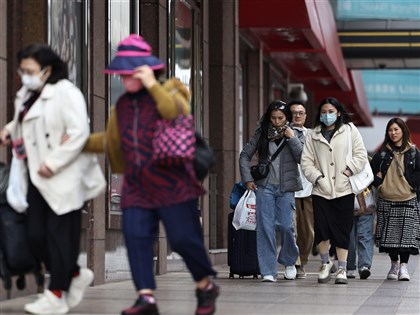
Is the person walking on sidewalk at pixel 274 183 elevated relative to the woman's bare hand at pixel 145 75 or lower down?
lower down

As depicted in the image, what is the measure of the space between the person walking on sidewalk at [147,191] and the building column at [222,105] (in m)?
11.1

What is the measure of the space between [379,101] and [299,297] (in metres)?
56.4

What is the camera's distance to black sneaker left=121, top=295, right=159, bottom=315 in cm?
744

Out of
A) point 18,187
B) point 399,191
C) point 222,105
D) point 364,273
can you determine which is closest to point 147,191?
point 18,187

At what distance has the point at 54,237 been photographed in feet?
25.9

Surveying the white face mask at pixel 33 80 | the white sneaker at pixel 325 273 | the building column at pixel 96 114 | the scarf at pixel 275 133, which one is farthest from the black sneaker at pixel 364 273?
the white face mask at pixel 33 80

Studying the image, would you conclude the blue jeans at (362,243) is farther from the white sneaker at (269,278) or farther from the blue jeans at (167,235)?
the blue jeans at (167,235)

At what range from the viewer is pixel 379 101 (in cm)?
6612

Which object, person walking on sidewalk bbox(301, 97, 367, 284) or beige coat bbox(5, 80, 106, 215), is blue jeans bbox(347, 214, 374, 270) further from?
beige coat bbox(5, 80, 106, 215)

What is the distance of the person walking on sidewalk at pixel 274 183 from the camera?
1271 cm

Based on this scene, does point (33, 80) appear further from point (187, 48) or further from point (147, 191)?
point (187, 48)

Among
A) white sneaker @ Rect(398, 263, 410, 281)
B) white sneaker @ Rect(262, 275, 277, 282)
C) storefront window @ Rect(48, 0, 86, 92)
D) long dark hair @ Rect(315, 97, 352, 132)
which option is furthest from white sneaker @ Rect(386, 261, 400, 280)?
storefront window @ Rect(48, 0, 86, 92)

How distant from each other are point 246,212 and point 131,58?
5.84 meters

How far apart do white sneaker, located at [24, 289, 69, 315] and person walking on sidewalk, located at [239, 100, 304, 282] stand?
16.0 ft
